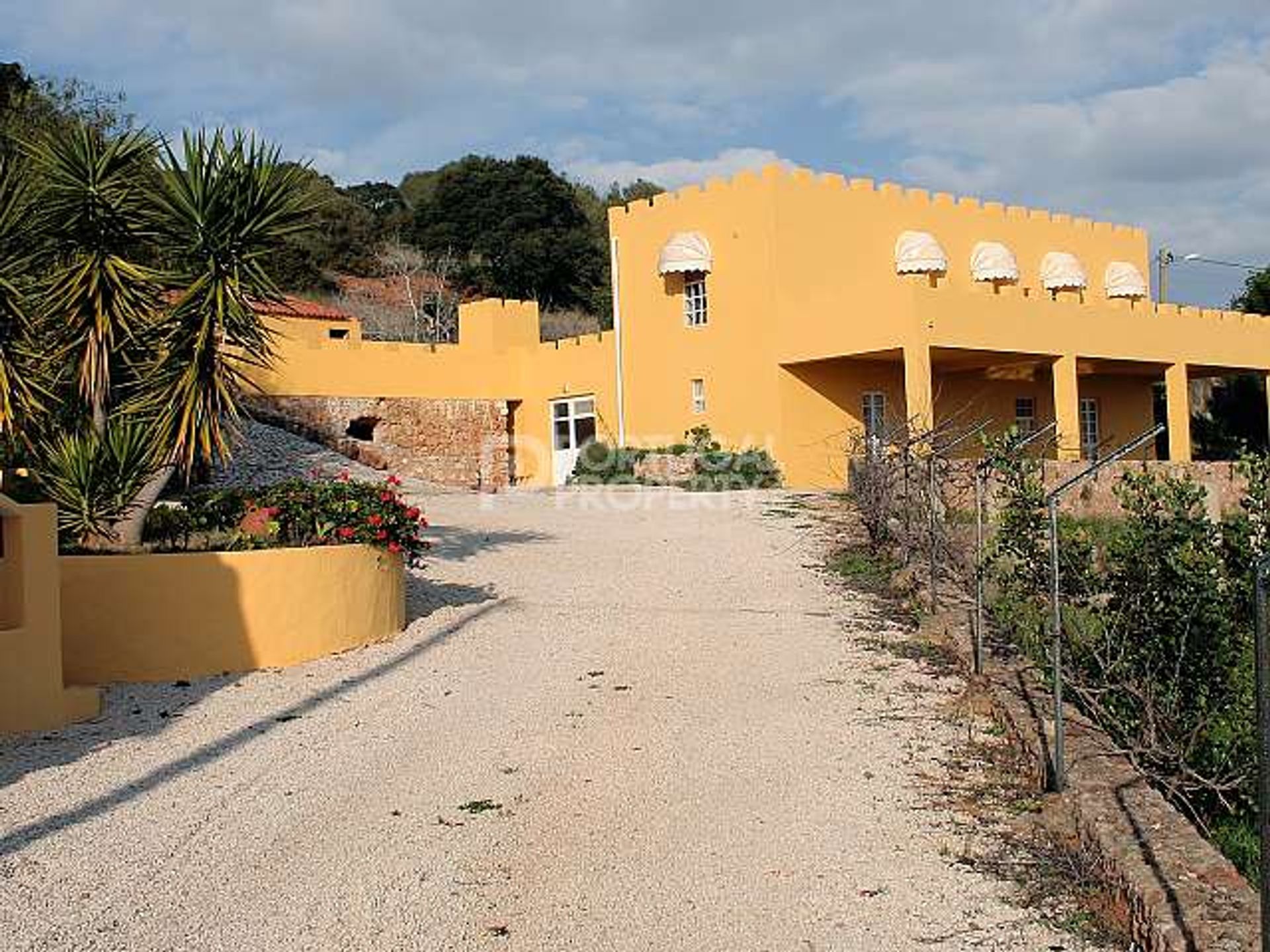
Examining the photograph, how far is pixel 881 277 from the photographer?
27219 millimetres

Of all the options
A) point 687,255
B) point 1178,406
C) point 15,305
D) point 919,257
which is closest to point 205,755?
point 15,305

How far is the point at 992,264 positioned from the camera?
28.6m

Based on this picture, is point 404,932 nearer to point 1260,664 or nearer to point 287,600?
point 1260,664

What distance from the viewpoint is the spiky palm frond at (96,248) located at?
11172 millimetres

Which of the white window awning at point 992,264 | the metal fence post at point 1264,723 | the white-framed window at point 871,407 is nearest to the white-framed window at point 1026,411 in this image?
the white window awning at point 992,264

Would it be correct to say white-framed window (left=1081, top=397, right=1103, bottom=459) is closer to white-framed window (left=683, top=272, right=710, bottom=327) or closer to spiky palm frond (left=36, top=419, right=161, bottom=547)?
white-framed window (left=683, top=272, right=710, bottom=327)

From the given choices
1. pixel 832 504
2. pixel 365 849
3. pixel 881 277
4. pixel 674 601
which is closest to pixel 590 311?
pixel 881 277

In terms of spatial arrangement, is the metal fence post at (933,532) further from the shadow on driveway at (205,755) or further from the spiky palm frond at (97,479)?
the spiky palm frond at (97,479)

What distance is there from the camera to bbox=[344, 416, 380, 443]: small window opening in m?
28.6

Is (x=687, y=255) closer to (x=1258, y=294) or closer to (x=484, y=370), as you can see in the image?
(x=484, y=370)

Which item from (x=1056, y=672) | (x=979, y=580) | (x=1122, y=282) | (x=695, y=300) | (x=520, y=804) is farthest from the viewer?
(x=1122, y=282)

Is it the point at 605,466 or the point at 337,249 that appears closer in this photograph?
the point at 605,466

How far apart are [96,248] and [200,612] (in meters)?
3.45

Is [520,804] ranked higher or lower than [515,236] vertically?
lower
